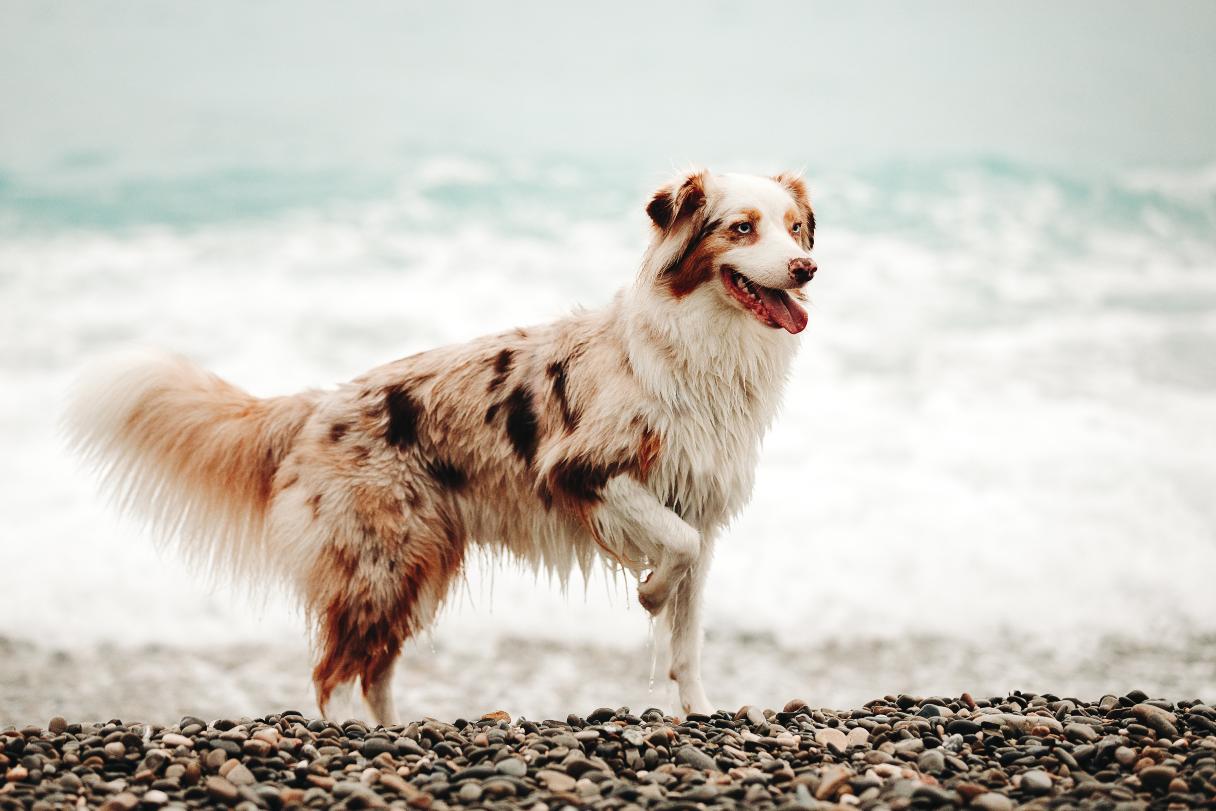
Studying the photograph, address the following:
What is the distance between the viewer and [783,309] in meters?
4.45

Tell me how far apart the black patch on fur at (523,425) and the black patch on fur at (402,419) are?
0.40m

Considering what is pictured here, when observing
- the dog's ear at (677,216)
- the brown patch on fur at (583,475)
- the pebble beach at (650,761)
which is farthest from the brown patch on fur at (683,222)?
the pebble beach at (650,761)

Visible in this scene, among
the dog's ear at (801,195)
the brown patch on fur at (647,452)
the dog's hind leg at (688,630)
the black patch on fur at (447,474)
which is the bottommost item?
the dog's hind leg at (688,630)

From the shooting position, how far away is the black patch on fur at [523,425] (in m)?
4.84

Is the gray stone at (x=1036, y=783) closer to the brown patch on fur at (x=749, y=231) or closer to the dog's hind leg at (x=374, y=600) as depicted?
the brown patch on fur at (x=749, y=231)

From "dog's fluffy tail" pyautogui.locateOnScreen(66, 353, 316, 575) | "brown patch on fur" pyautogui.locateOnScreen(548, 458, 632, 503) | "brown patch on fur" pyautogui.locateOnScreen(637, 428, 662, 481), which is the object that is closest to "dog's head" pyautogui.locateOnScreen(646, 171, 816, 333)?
"brown patch on fur" pyautogui.locateOnScreen(637, 428, 662, 481)

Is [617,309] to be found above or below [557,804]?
above

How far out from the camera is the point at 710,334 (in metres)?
4.60

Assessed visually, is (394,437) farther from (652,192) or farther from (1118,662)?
(1118,662)

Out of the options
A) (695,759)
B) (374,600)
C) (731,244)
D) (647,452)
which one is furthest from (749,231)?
(374,600)

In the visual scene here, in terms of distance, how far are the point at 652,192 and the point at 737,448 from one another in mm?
1103

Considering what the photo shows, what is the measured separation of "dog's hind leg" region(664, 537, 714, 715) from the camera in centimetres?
488

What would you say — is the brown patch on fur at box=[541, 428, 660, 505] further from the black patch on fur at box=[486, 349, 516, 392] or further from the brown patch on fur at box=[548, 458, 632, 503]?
the black patch on fur at box=[486, 349, 516, 392]

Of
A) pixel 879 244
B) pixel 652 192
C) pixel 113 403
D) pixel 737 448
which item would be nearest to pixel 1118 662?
pixel 737 448
